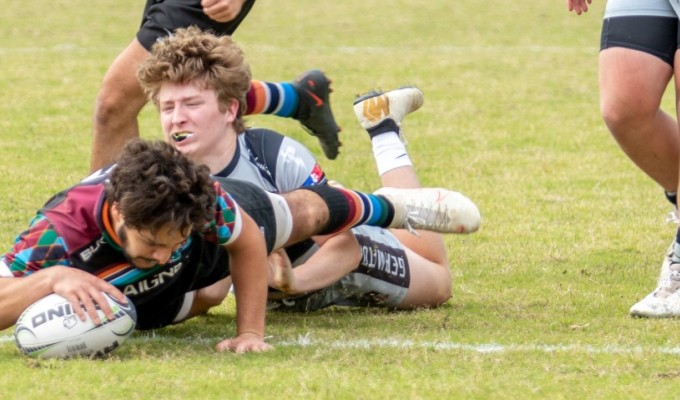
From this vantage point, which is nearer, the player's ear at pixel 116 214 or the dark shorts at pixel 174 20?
the player's ear at pixel 116 214

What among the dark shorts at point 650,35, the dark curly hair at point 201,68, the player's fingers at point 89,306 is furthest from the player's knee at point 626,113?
the player's fingers at point 89,306

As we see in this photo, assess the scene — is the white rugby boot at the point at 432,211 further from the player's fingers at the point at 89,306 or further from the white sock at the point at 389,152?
the player's fingers at the point at 89,306

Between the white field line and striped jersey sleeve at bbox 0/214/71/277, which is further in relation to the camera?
the white field line

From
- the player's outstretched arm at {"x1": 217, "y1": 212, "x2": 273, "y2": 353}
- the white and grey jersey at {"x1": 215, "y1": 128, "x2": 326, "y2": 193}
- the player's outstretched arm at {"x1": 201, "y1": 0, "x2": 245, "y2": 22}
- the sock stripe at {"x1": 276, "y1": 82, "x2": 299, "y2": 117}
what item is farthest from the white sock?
the player's outstretched arm at {"x1": 217, "y1": 212, "x2": 273, "y2": 353}

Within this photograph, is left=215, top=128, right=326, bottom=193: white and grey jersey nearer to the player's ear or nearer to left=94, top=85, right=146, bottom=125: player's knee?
left=94, top=85, right=146, bottom=125: player's knee

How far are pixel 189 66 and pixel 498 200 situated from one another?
322 centimetres

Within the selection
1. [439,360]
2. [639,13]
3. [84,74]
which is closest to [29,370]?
[439,360]

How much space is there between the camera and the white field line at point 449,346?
4.54 m

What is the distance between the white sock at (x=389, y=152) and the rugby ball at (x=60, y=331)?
2292mm

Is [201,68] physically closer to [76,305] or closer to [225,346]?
[225,346]

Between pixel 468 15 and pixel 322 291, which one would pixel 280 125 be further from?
pixel 468 15

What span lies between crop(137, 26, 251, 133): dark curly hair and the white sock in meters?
0.95

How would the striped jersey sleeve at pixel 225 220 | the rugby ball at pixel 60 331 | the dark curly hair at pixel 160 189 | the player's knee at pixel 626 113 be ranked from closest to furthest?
the dark curly hair at pixel 160 189 → the rugby ball at pixel 60 331 → the striped jersey sleeve at pixel 225 220 → the player's knee at pixel 626 113

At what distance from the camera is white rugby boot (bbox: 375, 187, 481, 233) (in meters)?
5.48
